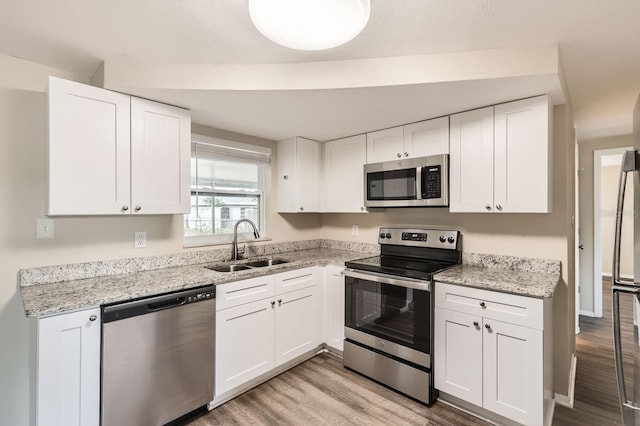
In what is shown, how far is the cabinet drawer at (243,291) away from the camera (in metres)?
2.12

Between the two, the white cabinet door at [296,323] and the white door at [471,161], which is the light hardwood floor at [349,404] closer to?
the white cabinet door at [296,323]

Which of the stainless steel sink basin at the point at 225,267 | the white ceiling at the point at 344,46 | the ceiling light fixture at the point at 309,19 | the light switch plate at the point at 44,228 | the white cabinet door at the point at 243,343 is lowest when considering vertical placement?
the white cabinet door at the point at 243,343

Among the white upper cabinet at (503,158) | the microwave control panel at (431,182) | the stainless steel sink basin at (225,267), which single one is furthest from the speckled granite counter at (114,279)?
the white upper cabinet at (503,158)

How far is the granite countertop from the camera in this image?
5.08ft

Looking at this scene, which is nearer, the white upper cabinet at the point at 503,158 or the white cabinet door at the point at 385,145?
the white upper cabinet at the point at 503,158

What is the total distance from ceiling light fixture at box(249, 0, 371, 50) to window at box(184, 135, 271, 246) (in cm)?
168

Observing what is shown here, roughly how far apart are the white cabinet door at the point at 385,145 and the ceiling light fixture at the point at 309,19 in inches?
62.5

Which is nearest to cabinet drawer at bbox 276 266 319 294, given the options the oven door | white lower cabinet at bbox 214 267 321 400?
white lower cabinet at bbox 214 267 321 400

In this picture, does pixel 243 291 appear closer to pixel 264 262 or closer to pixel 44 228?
pixel 264 262

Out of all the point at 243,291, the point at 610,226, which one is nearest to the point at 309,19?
the point at 243,291

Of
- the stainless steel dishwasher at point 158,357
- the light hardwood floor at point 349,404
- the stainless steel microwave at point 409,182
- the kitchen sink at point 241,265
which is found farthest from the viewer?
the kitchen sink at point 241,265

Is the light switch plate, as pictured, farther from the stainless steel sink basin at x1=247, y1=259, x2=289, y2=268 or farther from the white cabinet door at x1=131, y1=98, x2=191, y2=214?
the stainless steel sink basin at x1=247, y1=259, x2=289, y2=268

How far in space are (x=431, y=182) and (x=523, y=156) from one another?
64cm

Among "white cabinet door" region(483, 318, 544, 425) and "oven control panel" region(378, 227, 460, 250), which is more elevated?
"oven control panel" region(378, 227, 460, 250)
